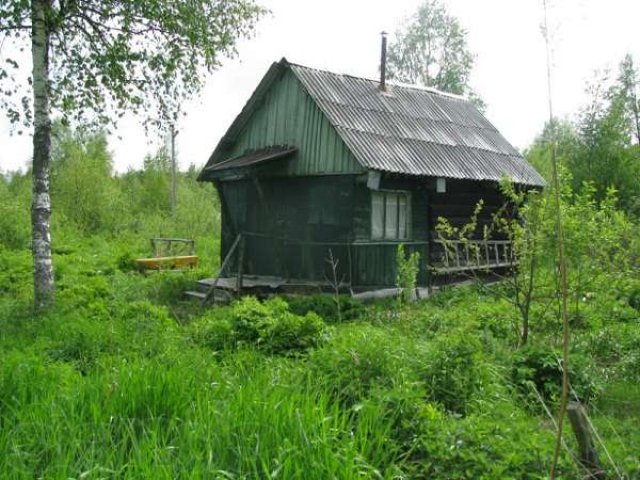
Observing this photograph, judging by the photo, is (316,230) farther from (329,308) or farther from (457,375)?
(457,375)

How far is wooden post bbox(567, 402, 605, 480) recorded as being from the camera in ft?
9.40

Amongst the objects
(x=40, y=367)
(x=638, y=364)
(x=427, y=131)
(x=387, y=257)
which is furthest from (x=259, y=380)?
(x=427, y=131)

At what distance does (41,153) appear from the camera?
780cm

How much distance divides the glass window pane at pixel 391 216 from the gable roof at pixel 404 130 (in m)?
0.83

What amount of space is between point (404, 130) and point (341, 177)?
92.3 inches

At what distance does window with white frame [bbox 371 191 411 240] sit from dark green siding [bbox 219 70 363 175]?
41.4 inches

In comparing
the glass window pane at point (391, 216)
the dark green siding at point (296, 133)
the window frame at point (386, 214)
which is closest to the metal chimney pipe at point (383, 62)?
the dark green siding at point (296, 133)

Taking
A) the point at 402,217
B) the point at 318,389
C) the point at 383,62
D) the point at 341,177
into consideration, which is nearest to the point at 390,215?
the point at 402,217

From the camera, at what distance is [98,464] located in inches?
114

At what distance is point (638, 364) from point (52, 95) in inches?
330

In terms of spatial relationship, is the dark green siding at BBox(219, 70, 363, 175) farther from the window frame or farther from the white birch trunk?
the white birch trunk

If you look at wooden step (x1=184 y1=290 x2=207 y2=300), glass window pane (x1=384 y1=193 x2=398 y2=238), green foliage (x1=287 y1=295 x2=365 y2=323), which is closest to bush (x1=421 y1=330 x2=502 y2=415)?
green foliage (x1=287 y1=295 x2=365 y2=323)

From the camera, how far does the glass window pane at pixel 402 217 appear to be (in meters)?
11.8

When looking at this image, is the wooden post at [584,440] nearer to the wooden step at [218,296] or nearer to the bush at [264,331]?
the bush at [264,331]
